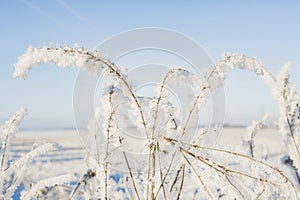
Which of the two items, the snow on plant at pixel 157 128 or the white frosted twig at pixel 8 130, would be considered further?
the white frosted twig at pixel 8 130

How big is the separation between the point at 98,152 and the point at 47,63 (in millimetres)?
438

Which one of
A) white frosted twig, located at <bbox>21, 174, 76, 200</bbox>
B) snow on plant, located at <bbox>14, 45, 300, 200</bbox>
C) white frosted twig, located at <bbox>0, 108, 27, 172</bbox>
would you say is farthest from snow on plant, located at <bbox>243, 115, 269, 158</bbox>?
white frosted twig, located at <bbox>0, 108, 27, 172</bbox>

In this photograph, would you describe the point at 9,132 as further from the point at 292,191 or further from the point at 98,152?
the point at 292,191

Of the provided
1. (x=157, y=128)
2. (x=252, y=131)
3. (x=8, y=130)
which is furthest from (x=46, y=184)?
(x=252, y=131)

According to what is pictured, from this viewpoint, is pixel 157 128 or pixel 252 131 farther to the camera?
pixel 252 131

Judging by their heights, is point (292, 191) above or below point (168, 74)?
below

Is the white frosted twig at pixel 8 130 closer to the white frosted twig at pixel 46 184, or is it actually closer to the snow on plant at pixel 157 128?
the white frosted twig at pixel 46 184

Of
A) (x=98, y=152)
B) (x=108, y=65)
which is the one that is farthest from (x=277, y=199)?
(x=108, y=65)

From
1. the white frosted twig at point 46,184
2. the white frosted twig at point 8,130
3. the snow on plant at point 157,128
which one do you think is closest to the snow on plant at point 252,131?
the snow on plant at point 157,128

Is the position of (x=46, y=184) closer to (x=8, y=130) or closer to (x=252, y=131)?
(x=8, y=130)

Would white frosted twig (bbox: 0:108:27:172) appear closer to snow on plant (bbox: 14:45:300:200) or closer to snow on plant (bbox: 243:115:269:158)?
snow on plant (bbox: 14:45:300:200)

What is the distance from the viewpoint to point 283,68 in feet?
5.44

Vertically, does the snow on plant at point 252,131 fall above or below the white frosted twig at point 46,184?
above

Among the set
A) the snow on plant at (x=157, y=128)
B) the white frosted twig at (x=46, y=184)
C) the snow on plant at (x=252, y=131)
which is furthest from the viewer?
the snow on plant at (x=252, y=131)
